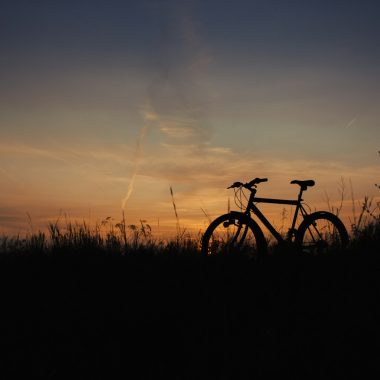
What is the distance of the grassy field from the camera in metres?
4.81

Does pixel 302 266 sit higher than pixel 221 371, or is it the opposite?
pixel 302 266

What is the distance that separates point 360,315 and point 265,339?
126 centimetres

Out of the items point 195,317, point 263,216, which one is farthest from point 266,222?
point 195,317

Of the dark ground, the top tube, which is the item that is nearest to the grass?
the dark ground

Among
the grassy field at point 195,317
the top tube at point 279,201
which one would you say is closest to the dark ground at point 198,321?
the grassy field at point 195,317

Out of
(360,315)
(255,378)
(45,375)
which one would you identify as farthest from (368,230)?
(45,375)

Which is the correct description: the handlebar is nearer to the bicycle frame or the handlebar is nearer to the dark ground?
the bicycle frame

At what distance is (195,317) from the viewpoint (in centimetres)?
568

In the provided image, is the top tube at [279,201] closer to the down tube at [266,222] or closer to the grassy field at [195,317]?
the down tube at [266,222]

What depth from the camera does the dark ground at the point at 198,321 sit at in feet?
15.7

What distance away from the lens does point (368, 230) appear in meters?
9.30

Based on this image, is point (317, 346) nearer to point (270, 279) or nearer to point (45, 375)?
point (270, 279)

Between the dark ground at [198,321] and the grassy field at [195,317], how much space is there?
0.04 ft

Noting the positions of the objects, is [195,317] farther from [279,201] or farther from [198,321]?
[279,201]
